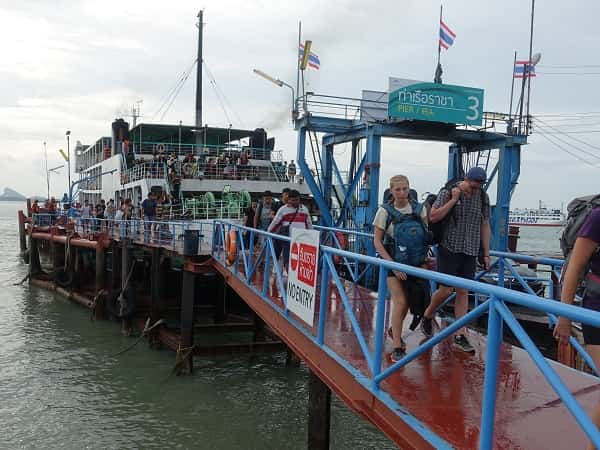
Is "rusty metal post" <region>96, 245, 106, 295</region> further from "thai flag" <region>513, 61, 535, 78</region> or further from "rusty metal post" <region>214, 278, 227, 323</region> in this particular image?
"thai flag" <region>513, 61, 535, 78</region>

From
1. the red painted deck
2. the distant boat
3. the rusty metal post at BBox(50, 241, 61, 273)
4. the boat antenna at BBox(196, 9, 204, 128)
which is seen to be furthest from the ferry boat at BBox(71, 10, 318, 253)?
the distant boat

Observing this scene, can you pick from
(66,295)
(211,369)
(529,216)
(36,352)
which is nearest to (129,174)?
(66,295)

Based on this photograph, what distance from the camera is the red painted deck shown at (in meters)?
3.11

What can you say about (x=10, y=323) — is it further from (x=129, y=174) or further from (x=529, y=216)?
(x=529, y=216)

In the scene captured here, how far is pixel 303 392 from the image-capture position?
404 inches

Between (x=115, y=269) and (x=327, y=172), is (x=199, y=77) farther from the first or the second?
(x=115, y=269)

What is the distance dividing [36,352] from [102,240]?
4072mm

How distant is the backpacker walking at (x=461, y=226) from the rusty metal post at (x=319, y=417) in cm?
329

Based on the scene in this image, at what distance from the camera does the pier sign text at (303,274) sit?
5145mm

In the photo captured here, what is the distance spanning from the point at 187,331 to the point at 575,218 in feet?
30.3

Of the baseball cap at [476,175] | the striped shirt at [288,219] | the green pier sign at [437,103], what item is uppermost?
the green pier sign at [437,103]

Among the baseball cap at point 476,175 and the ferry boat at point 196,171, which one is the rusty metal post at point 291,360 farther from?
the baseball cap at point 476,175

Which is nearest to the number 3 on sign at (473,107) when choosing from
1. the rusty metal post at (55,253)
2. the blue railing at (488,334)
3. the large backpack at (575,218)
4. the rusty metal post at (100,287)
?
the blue railing at (488,334)

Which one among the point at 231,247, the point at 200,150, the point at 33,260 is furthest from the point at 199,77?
the point at 231,247
